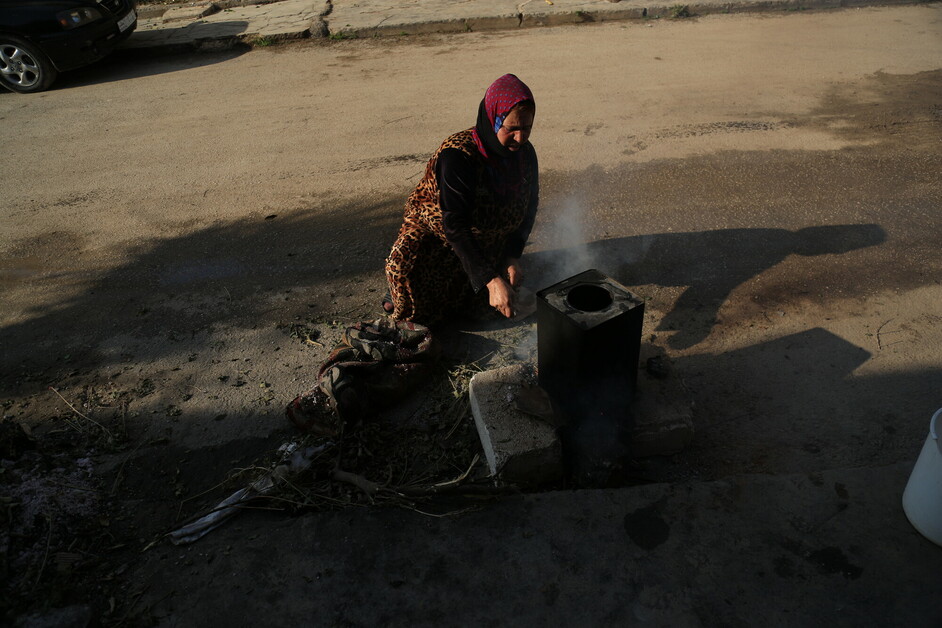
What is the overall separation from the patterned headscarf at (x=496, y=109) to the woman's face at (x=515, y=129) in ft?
0.08

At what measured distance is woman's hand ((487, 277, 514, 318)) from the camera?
3072 mm

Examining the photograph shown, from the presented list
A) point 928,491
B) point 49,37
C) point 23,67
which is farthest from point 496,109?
point 23,67

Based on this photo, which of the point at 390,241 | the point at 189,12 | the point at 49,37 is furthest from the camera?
the point at 189,12

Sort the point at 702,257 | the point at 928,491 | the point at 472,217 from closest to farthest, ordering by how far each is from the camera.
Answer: the point at 928,491
the point at 472,217
the point at 702,257

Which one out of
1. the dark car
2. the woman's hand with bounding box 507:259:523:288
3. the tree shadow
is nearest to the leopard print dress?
the woman's hand with bounding box 507:259:523:288

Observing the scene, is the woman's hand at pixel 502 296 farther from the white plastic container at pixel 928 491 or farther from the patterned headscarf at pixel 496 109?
the white plastic container at pixel 928 491

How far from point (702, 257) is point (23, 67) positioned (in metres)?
8.77

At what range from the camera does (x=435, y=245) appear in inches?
142

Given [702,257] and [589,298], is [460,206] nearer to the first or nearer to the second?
[589,298]

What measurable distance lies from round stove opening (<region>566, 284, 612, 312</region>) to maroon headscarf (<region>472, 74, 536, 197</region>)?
2.94 feet

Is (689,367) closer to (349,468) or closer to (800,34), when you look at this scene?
(349,468)

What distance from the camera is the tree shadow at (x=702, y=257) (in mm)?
4086

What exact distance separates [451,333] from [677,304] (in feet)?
4.86

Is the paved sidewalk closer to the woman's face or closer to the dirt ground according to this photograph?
the dirt ground
